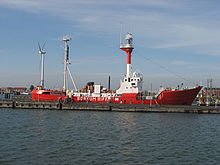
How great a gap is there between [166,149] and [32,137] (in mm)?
13844

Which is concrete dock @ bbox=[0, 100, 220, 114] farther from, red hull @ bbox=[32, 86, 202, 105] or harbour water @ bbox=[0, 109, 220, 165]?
harbour water @ bbox=[0, 109, 220, 165]

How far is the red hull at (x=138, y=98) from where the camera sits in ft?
203

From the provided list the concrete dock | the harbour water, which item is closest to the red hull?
the concrete dock

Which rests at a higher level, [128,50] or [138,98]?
[128,50]

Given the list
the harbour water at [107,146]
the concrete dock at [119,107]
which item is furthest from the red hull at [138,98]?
the harbour water at [107,146]

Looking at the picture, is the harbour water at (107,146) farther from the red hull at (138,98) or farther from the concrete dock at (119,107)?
the red hull at (138,98)

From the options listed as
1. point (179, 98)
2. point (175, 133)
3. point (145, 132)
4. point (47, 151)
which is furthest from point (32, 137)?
point (179, 98)

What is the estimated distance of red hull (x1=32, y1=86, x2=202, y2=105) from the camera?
6198 cm

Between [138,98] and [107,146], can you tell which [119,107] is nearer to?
[138,98]

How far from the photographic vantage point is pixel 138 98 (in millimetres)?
65875

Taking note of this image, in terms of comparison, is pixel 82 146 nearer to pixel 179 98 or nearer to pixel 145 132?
pixel 145 132

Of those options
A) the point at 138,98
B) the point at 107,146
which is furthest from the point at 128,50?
the point at 107,146

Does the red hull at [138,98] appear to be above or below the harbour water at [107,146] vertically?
above

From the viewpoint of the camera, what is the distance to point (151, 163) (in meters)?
18.8
